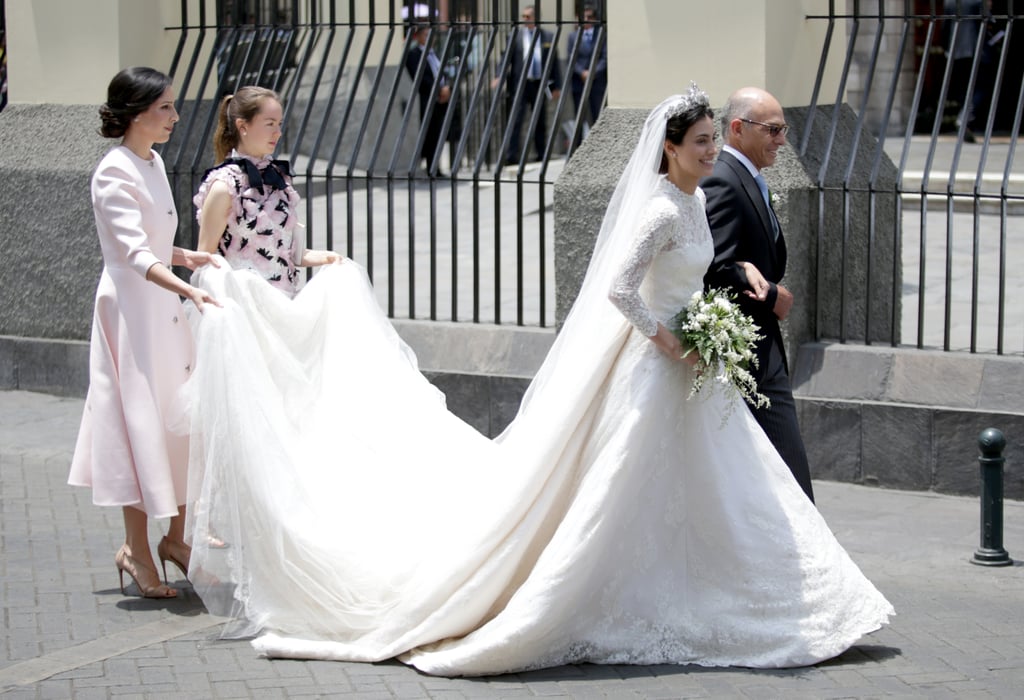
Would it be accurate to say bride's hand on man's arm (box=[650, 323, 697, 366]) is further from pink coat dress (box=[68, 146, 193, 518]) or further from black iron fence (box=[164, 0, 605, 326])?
black iron fence (box=[164, 0, 605, 326])

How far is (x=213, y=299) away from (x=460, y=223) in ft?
30.7

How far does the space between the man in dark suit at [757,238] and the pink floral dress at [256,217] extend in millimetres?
1756

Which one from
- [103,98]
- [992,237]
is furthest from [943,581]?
[992,237]

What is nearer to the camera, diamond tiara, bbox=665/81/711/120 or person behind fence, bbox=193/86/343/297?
diamond tiara, bbox=665/81/711/120

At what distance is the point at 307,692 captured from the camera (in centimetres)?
503

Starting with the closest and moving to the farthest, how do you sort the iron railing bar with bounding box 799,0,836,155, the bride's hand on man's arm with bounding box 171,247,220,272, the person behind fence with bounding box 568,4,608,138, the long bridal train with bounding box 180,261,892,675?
the long bridal train with bounding box 180,261,892,675, the bride's hand on man's arm with bounding box 171,247,220,272, the iron railing bar with bounding box 799,0,836,155, the person behind fence with bounding box 568,4,608,138

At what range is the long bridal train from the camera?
523cm

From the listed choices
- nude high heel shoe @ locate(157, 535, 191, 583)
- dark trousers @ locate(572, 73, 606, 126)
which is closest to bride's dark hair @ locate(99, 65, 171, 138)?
nude high heel shoe @ locate(157, 535, 191, 583)

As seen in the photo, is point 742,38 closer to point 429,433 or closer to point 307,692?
point 429,433

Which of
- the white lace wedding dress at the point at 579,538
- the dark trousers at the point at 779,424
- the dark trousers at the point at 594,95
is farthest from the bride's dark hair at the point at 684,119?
the dark trousers at the point at 594,95

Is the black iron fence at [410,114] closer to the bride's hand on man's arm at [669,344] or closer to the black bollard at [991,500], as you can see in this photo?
the black bollard at [991,500]

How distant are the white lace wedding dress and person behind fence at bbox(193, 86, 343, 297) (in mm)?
709

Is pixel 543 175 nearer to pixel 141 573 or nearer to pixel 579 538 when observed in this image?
pixel 141 573

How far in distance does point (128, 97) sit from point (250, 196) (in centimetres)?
62
